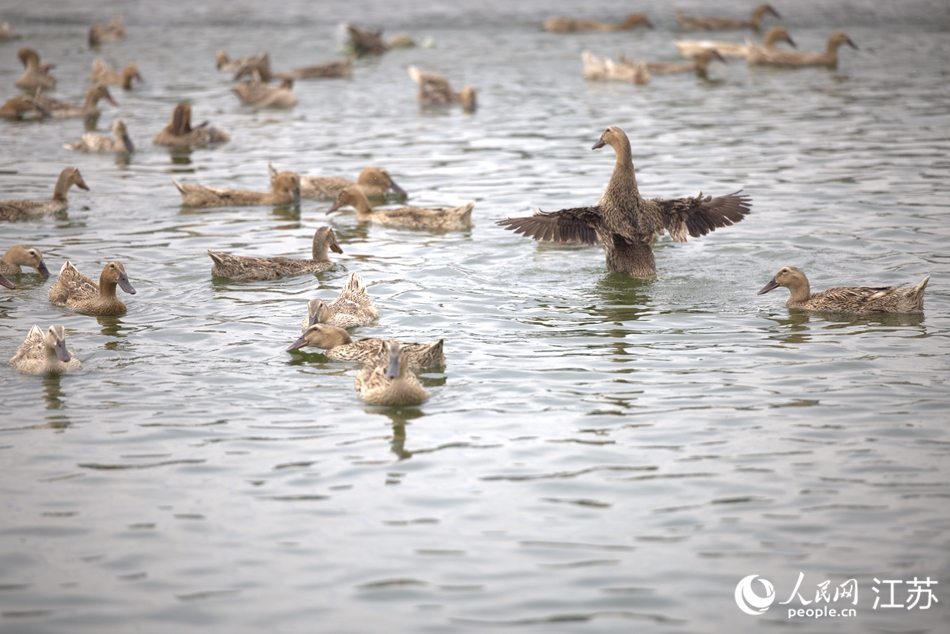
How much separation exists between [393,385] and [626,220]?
16.1 ft

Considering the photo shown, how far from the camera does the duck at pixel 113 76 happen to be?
26.3 meters

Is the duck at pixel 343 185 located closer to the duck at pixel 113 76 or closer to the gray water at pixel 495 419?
the gray water at pixel 495 419

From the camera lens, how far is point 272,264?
489 inches

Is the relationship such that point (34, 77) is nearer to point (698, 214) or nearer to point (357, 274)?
point (357, 274)

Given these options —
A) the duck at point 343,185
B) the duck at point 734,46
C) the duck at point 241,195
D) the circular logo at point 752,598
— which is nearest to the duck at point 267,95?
the duck at point 343,185

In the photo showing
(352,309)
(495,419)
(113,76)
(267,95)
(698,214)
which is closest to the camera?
(495,419)

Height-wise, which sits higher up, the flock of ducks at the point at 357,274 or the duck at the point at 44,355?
the flock of ducks at the point at 357,274

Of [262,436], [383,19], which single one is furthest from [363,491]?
[383,19]

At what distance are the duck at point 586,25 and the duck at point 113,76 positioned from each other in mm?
14611

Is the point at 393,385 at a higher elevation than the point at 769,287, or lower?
lower

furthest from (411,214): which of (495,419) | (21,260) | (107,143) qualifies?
(107,143)

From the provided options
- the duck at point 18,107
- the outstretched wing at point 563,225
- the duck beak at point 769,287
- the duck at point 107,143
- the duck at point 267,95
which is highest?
the duck at point 267,95

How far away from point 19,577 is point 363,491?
7.26 ft

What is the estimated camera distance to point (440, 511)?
679 centimetres
